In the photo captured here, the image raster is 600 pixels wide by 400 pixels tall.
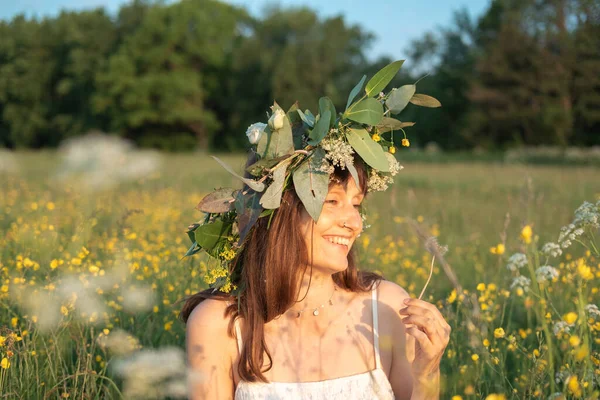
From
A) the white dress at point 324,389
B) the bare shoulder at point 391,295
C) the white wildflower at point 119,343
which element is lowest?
the white dress at point 324,389

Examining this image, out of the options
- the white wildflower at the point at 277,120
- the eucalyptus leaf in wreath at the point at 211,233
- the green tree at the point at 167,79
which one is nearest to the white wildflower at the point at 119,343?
the eucalyptus leaf in wreath at the point at 211,233

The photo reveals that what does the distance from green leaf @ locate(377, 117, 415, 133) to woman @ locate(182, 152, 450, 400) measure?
0.16 m

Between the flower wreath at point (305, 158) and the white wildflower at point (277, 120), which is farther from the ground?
the white wildflower at point (277, 120)

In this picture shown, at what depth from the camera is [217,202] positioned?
2484 millimetres

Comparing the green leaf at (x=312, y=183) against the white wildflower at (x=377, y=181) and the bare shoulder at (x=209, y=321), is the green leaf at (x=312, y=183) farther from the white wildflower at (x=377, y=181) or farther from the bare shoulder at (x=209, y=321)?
the bare shoulder at (x=209, y=321)

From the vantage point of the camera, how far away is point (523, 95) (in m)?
34.2

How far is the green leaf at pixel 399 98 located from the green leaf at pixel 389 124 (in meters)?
0.04

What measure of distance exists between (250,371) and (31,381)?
0.97 metres

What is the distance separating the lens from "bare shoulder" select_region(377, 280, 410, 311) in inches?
109

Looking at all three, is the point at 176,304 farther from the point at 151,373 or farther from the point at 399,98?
the point at 399,98

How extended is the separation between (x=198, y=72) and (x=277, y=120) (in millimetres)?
54267

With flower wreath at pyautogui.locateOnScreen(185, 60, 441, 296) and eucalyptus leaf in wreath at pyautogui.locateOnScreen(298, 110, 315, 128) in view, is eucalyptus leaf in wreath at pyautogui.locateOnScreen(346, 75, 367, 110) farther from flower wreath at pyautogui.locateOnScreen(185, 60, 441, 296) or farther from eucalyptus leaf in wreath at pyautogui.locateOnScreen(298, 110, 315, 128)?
eucalyptus leaf in wreath at pyautogui.locateOnScreen(298, 110, 315, 128)

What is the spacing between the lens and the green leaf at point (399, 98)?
101 inches

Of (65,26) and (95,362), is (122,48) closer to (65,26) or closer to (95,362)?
(65,26)
